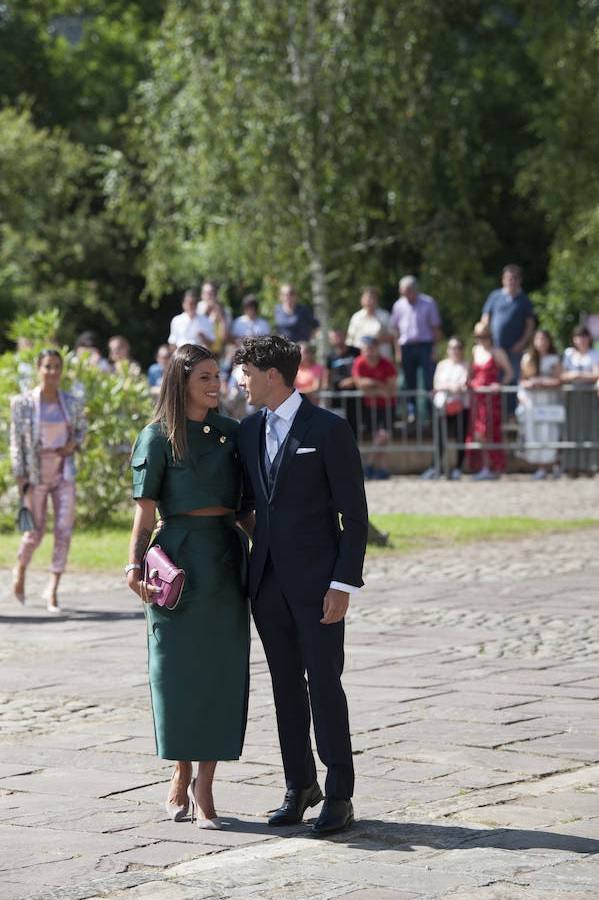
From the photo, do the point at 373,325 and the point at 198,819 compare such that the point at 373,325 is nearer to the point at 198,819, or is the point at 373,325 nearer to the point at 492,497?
the point at 492,497

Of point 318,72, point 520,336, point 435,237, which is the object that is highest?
point 318,72

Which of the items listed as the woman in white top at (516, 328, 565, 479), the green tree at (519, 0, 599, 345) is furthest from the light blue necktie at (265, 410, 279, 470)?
the green tree at (519, 0, 599, 345)

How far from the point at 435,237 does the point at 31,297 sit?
10.2m

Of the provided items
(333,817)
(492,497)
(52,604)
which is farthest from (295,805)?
(492,497)

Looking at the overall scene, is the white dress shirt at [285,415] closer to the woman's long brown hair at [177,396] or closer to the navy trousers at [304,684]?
the woman's long brown hair at [177,396]

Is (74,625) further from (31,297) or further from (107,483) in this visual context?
(31,297)

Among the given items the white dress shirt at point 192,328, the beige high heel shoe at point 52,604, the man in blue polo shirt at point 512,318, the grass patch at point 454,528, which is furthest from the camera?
the man in blue polo shirt at point 512,318

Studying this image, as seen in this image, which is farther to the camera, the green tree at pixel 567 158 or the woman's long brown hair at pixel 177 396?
the green tree at pixel 567 158

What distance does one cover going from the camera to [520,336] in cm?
2403

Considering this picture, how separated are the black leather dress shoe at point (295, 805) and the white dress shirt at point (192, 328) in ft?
52.7

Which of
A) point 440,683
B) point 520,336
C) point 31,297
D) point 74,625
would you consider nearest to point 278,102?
point 31,297

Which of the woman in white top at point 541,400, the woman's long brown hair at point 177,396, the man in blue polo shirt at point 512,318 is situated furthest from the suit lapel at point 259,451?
the man in blue polo shirt at point 512,318

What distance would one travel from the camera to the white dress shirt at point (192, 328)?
73.9 feet

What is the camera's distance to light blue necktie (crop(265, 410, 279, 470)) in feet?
21.4
